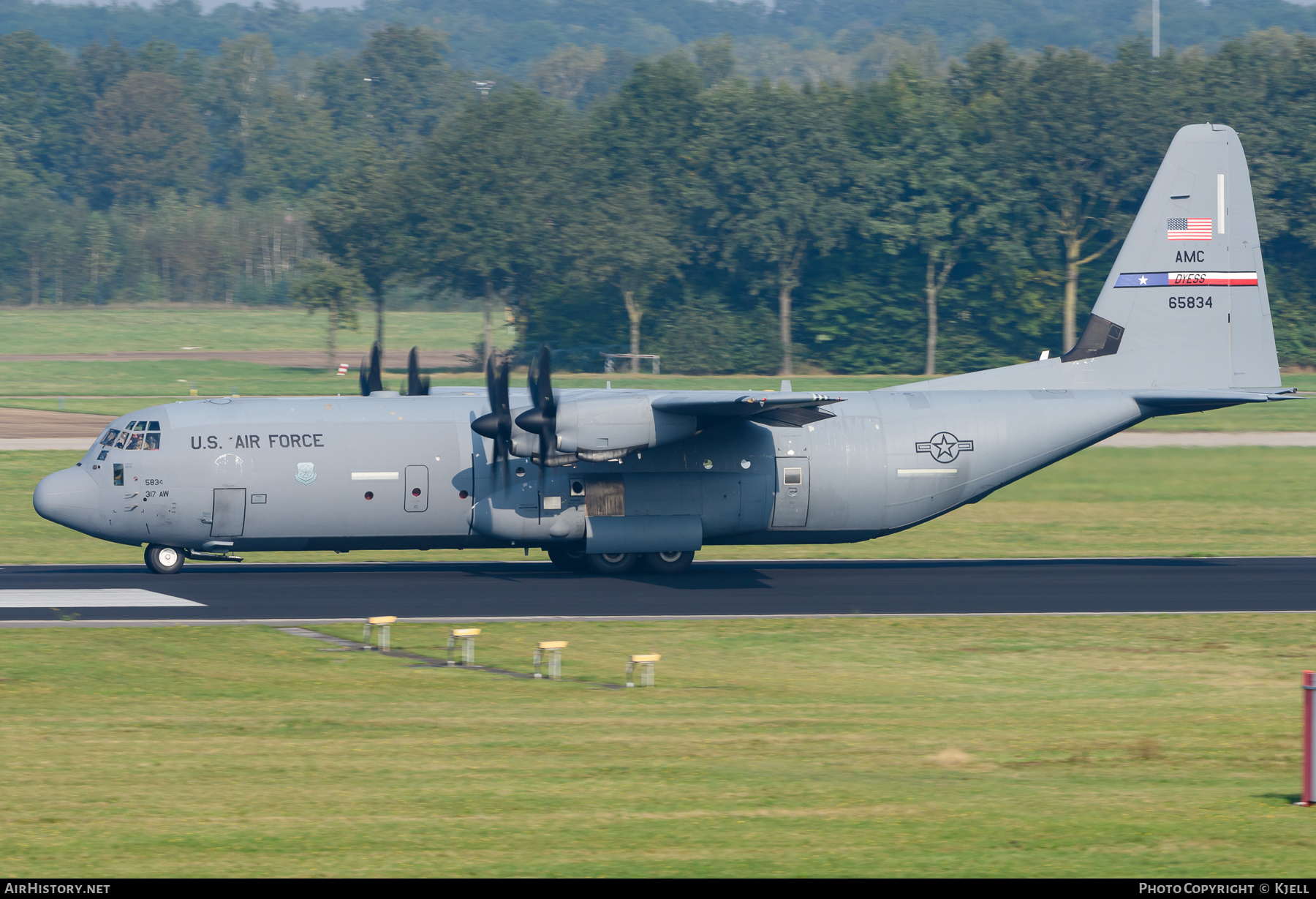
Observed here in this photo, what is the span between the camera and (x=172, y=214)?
126375mm

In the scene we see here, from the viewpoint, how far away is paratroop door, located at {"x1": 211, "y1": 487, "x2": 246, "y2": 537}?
2631 centimetres

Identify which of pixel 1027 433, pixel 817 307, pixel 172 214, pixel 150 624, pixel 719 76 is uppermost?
pixel 719 76

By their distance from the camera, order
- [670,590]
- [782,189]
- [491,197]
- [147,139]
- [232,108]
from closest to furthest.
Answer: [670,590] → [491,197] → [782,189] → [147,139] → [232,108]

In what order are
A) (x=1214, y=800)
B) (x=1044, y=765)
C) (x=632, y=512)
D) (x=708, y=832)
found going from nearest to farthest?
(x=708, y=832) < (x=1214, y=800) < (x=1044, y=765) < (x=632, y=512)

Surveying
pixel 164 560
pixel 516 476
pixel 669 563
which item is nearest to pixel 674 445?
pixel 669 563

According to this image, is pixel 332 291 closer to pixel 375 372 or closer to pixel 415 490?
pixel 375 372

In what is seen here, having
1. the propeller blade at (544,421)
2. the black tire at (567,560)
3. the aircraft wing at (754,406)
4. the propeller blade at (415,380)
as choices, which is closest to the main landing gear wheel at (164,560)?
the propeller blade at (415,380)

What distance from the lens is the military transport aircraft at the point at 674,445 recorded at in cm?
2622

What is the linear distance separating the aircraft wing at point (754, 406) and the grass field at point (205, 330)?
65.0m

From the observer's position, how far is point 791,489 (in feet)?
90.7

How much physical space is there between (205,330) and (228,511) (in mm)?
79250

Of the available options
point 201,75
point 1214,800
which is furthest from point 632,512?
point 201,75

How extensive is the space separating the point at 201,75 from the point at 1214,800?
186680 millimetres
